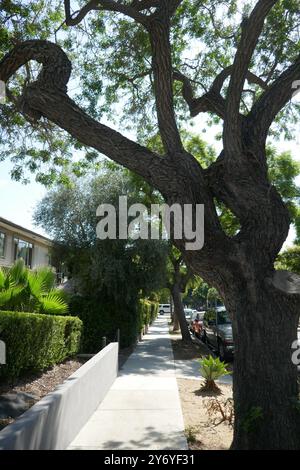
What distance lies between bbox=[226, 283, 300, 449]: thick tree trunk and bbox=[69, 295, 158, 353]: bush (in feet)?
33.2

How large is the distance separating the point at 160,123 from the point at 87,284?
36.6ft

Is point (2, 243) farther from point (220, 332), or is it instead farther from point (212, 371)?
point (212, 371)

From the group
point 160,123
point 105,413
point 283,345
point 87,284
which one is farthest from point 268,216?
point 87,284

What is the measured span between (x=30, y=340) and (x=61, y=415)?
3.10 m

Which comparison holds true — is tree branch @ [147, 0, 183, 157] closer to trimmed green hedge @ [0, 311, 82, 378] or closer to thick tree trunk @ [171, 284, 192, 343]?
trimmed green hedge @ [0, 311, 82, 378]

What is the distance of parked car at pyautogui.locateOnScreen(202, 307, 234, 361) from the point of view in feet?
47.6

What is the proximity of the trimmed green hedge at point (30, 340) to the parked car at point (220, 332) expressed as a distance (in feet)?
20.1

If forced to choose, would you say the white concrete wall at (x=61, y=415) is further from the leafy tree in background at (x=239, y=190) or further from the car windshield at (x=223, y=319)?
the car windshield at (x=223, y=319)

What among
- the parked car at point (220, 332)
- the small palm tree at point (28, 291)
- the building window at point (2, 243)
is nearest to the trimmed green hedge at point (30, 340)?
the small palm tree at point (28, 291)

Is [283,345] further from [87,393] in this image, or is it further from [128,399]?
[128,399]

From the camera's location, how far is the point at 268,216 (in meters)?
5.32

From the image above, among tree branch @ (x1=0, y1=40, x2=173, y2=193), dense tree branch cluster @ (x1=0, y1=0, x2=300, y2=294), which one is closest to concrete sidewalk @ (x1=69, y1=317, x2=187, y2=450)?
dense tree branch cluster @ (x1=0, y1=0, x2=300, y2=294)

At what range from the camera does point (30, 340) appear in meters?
7.85

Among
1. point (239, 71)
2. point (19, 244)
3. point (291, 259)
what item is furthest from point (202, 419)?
point (19, 244)
